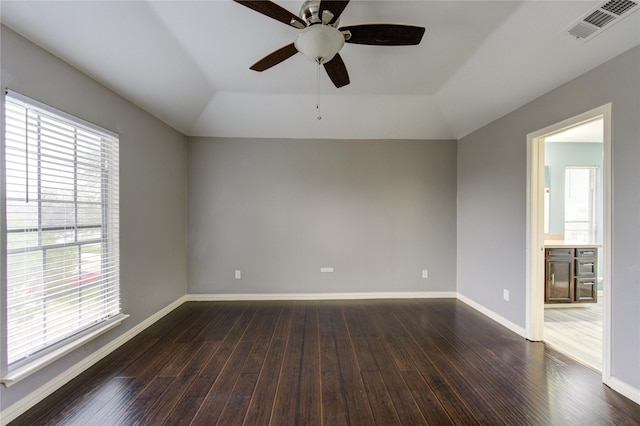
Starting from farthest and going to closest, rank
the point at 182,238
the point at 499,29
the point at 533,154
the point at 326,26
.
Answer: the point at 182,238 < the point at 533,154 < the point at 499,29 < the point at 326,26

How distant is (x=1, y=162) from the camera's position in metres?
1.64

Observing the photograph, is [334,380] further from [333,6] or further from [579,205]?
[579,205]

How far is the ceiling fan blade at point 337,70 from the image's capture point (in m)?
1.97

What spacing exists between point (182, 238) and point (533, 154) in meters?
4.58

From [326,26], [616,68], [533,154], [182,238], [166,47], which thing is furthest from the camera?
[182,238]

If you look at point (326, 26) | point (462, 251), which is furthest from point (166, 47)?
point (462, 251)

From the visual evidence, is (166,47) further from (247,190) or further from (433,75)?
(433,75)

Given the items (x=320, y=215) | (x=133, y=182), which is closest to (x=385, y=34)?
(x=320, y=215)

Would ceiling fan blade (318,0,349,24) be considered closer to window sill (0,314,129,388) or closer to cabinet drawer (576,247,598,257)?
window sill (0,314,129,388)

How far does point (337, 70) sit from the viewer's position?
6.91ft

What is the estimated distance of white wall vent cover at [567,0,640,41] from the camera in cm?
167

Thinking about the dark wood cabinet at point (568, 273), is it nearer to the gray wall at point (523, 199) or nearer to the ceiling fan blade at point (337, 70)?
the gray wall at point (523, 199)

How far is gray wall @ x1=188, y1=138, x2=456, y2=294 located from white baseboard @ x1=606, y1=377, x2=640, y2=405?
2.18m

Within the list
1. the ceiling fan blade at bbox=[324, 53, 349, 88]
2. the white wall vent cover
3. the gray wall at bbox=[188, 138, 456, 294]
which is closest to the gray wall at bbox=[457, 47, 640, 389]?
the white wall vent cover
